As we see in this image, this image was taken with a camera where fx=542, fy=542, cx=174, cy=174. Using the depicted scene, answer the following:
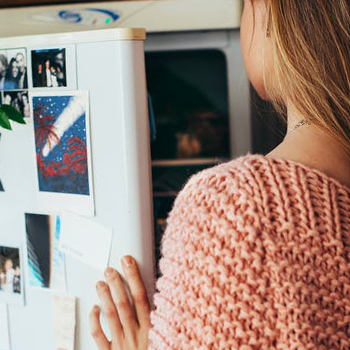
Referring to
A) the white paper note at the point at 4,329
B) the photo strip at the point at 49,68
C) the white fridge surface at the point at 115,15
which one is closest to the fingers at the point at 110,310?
the white paper note at the point at 4,329

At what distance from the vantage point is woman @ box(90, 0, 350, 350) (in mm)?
625

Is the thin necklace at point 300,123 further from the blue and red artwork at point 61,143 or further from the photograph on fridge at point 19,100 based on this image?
the photograph on fridge at point 19,100

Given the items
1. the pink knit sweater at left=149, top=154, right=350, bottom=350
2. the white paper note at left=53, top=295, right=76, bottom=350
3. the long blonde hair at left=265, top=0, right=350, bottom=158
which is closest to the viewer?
the pink knit sweater at left=149, top=154, right=350, bottom=350

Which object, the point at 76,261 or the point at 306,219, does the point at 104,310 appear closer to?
the point at 76,261

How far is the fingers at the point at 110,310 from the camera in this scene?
89cm

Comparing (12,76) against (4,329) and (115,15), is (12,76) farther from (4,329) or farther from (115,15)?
(115,15)

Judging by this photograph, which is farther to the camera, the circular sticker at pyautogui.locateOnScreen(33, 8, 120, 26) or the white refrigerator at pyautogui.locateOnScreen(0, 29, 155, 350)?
the circular sticker at pyautogui.locateOnScreen(33, 8, 120, 26)

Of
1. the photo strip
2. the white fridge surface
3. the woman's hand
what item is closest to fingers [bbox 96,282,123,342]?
the woman's hand

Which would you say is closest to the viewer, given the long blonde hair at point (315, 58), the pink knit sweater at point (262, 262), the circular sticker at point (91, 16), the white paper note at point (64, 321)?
the pink knit sweater at point (262, 262)

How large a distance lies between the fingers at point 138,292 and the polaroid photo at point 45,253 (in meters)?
0.14

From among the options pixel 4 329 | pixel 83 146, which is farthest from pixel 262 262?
pixel 4 329

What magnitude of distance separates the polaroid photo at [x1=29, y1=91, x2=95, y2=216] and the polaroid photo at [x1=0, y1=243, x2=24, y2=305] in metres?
0.13

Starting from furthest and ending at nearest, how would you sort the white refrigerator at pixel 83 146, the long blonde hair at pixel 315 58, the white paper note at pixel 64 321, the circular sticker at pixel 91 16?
1. the circular sticker at pixel 91 16
2. the white paper note at pixel 64 321
3. the white refrigerator at pixel 83 146
4. the long blonde hair at pixel 315 58

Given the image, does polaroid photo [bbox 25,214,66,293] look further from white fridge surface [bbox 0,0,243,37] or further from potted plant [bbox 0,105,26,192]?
white fridge surface [bbox 0,0,243,37]
